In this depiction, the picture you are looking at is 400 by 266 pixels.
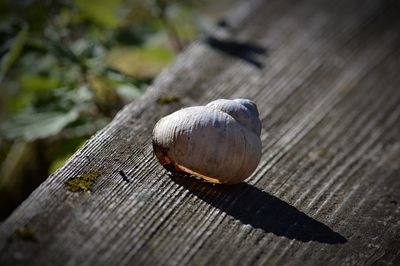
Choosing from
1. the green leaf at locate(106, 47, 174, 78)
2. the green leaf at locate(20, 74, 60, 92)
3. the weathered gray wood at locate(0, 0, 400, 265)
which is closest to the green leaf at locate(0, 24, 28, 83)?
the green leaf at locate(20, 74, 60, 92)

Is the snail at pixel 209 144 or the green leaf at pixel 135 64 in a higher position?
the snail at pixel 209 144

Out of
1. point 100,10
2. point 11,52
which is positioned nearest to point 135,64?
point 100,10

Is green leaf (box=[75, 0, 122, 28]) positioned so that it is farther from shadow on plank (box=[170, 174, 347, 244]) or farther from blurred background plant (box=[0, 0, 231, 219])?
shadow on plank (box=[170, 174, 347, 244])

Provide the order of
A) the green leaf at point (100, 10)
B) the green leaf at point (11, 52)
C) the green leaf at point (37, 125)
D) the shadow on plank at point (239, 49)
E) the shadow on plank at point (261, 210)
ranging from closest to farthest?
the shadow on plank at point (261, 210) → the green leaf at point (11, 52) → the green leaf at point (37, 125) → the shadow on plank at point (239, 49) → the green leaf at point (100, 10)

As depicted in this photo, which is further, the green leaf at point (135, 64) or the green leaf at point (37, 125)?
the green leaf at point (135, 64)

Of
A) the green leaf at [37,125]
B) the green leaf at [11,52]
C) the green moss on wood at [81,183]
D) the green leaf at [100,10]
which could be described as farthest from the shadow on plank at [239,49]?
the green moss on wood at [81,183]

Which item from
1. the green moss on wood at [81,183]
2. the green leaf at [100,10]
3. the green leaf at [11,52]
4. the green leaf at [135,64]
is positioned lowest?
the green leaf at [135,64]

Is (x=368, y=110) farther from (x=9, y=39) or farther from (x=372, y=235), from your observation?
(x=9, y=39)

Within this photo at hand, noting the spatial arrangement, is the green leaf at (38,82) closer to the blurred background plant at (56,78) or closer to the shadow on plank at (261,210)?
the blurred background plant at (56,78)
